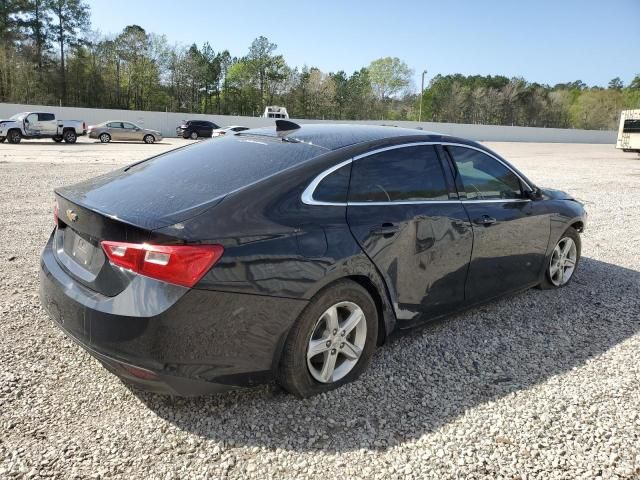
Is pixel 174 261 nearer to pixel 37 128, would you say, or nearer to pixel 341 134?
pixel 341 134

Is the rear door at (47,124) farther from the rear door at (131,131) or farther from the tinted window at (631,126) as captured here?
the tinted window at (631,126)

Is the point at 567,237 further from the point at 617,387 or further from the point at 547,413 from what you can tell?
the point at 547,413

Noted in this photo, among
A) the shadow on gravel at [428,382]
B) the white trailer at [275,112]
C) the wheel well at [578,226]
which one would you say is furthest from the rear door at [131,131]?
the shadow on gravel at [428,382]

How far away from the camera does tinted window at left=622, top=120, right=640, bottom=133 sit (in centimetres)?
2639

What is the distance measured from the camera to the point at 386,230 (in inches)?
123

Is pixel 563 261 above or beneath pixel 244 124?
beneath

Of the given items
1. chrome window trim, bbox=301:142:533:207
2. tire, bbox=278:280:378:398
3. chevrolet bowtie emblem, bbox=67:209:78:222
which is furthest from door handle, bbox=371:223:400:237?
chevrolet bowtie emblem, bbox=67:209:78:222

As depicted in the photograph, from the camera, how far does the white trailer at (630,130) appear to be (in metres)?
26.4

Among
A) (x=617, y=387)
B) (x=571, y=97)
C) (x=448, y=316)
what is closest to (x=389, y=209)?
(x=448, y=316)

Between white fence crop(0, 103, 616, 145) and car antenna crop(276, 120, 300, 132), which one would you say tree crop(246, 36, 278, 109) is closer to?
white fence crop(0, 103, 616, 145)

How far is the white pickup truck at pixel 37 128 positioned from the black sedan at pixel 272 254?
2672cm

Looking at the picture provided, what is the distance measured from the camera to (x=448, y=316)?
371 cm

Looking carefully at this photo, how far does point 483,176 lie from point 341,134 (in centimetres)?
131

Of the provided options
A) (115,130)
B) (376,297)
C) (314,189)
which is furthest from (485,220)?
(115,130)
